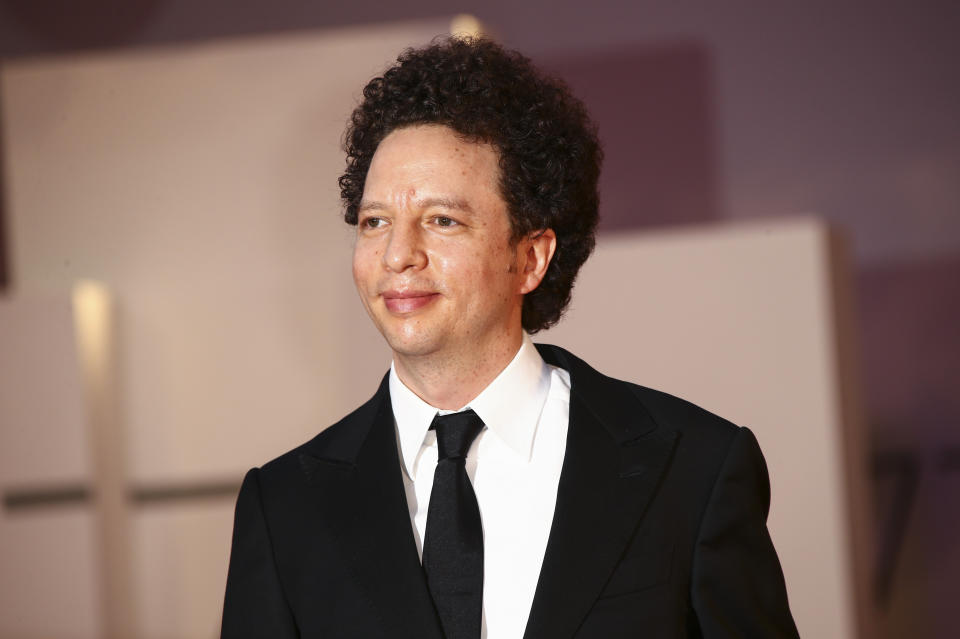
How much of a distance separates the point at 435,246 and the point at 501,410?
236 mm

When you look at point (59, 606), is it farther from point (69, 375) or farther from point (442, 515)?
point (442, 515)


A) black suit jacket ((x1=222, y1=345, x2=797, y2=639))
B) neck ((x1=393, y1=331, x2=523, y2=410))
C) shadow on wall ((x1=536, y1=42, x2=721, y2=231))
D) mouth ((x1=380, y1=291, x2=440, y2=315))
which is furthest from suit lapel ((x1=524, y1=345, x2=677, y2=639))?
shadow on wall ((x1=536, y1=42, x2=721, y2=231))

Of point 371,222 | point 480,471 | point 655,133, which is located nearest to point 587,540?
point 480,471

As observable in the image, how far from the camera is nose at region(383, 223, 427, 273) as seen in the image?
1.49m

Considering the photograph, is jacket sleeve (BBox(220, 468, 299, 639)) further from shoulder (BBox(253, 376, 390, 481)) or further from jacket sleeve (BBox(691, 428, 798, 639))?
jacket sleeve (BBox(691, 428, 798, 639))

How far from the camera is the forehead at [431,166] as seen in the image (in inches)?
60.1

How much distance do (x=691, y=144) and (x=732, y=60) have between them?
287mm

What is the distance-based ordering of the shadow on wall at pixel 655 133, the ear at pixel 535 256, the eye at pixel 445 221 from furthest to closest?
the shadow on wall at pixel 655 133
the ear at pixel 535 256
the eye at pixel 445 221

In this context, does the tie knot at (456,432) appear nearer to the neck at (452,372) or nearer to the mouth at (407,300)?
the neck at (452,372)

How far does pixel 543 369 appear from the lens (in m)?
1.67

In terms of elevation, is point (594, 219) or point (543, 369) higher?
point (594, 219)

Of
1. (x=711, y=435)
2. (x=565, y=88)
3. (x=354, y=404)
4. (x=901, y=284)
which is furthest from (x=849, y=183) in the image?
(x=711, y=435)

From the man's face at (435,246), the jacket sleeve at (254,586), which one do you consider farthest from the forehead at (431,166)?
the jacket sleeve at (254,586)

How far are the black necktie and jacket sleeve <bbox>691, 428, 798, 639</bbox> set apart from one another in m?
0.27
